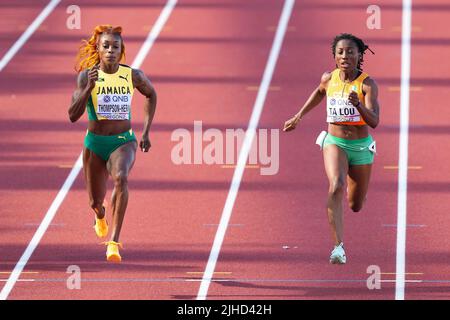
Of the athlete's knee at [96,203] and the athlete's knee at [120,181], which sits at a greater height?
the athlete's knee at [96,203]

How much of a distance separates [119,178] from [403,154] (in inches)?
210

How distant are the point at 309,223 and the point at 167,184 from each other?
6.37ft

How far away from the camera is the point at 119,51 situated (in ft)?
41.6

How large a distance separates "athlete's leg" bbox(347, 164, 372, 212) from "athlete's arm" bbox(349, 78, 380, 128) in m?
0.54

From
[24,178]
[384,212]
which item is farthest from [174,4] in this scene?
[384,212]

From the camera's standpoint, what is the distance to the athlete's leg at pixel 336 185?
1246cm

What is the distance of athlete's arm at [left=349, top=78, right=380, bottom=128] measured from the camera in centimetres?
1211

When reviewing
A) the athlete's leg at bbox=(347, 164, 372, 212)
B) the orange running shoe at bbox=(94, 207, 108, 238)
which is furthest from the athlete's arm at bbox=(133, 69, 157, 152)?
the athlete's leg at bbox=(347, 164, 372, 212)

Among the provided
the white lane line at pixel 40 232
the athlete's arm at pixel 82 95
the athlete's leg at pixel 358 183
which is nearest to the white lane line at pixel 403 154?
the athlete's leg at pixel 358 183

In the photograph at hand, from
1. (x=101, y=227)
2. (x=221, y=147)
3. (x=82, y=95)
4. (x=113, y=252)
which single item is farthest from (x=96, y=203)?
(x=221, y=147)

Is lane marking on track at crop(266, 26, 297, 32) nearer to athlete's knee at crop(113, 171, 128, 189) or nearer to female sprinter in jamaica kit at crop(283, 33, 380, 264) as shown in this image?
female sprinter in jamaica kit at crop(283, 33, 380, 264)

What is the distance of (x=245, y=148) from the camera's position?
56.4ft

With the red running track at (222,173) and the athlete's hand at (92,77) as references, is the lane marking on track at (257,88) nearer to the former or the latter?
the red running track at (222,173)

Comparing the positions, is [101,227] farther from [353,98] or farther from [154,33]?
[154,33]
